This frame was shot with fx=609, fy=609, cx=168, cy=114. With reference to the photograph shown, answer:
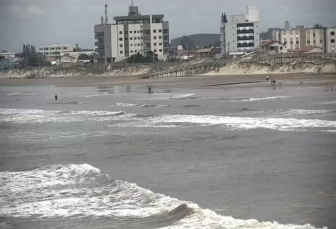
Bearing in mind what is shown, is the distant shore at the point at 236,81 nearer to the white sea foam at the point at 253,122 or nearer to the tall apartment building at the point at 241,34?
the white sea foam at the point at 253,122

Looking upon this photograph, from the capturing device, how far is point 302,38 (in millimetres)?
103688

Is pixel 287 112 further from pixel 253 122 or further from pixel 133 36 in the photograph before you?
pixel 133 36

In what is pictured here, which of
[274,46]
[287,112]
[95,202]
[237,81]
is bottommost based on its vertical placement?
[95,202]

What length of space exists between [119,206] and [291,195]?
3208mm

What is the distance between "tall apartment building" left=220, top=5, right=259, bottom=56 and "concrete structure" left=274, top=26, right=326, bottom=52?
653cm

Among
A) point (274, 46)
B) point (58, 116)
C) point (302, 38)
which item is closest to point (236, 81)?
point (58, 116)

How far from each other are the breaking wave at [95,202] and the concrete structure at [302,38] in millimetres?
87518

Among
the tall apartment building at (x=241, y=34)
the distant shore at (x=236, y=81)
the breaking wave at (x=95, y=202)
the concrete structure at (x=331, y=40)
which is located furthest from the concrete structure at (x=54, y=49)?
the breaking wave at (x=95, y=202)

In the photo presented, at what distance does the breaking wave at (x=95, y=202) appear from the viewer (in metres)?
9.90

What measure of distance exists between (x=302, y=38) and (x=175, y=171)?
9299 cm

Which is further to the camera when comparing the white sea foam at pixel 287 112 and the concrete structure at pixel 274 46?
the concrete structure at pixel 274 46

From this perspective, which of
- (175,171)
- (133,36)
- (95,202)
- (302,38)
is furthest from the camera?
(133,36)

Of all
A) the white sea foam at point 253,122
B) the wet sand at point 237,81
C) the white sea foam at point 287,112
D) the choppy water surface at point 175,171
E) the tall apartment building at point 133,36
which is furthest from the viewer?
the tall apartment building at point 133,36

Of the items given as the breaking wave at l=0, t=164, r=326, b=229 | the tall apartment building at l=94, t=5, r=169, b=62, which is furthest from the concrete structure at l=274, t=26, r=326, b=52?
the breaking wave at l=0, t=164, r=326, b=229
